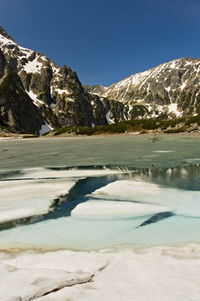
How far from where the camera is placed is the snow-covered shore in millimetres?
6535

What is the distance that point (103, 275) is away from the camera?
24.6 ft

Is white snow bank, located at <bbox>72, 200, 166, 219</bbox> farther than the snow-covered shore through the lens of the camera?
Yes

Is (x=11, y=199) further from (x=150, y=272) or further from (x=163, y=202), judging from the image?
(x=150, y=272)

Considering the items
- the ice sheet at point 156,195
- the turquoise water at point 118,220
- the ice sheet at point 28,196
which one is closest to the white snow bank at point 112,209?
the turquoise water at point 118,220

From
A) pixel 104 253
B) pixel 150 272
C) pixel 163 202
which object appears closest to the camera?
pixel 150 272

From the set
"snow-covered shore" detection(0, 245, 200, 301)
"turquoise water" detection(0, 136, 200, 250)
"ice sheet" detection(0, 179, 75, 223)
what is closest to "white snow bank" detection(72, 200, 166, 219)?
"turquoise water" detection(0, 136, 200, 250)

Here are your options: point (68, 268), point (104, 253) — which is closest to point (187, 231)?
point (104, 253)

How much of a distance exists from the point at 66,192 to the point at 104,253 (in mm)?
9248

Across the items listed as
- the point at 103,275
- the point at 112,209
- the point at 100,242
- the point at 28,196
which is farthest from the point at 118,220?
the point at 28,196

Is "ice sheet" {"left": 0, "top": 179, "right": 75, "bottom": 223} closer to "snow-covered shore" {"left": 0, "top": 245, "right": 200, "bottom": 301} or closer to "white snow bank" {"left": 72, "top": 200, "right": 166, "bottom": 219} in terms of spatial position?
"white snow bank" {"left": 72, "top": 200, "right": 166, "bottom": 219}

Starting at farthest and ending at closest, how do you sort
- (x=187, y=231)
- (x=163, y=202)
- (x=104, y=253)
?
(x=163, y=202) → (x=187, y=231) → (x=104, y=253)

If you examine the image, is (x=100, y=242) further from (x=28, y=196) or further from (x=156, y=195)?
(x=28, y=196)

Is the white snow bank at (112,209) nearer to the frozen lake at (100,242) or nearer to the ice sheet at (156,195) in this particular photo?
the frozen lake at (100,242)

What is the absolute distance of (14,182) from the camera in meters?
21.9
